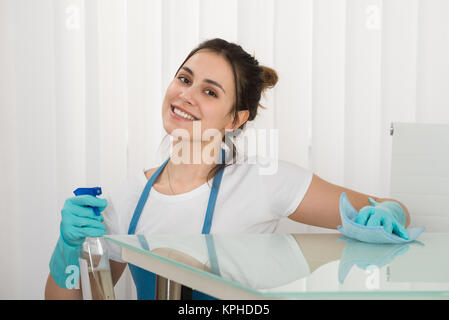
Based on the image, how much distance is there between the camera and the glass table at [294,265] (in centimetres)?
57

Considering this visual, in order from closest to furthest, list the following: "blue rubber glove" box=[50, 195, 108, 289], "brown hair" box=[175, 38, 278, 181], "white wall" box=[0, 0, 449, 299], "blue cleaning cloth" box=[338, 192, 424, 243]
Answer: "blue cleaning cloth" box=[338, 192, 424, 243] < "blue rubber glove" box=[50, 195, 108, 289] < "brown hair" box=[175, 38, 278, 181] < "white wall" box=[0, 0, 449, 299]

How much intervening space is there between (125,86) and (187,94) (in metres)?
0.48

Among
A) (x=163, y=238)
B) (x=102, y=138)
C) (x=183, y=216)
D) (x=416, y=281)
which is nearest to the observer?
(x=416, y=281)

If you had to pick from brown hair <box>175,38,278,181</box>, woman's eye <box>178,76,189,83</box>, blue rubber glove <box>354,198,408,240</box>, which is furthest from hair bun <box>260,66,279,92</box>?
blue rubber glove <box>354,198,408,240</box>

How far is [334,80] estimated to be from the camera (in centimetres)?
162

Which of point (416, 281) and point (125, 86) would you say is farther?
point (125, 86)

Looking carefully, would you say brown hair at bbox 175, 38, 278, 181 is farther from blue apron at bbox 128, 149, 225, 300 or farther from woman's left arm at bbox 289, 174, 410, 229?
woman's left arm at bbox 289, 174, 410, 229

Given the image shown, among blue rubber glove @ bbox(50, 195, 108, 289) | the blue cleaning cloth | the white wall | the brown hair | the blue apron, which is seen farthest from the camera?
the white wall

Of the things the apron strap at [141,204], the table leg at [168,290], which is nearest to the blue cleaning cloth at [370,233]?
the table leg at [168,290]

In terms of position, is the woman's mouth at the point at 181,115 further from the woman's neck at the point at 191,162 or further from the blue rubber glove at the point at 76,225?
the blue rubber glove at the point at 76,225

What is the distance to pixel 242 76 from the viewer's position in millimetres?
1363

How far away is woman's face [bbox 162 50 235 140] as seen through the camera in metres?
1.29
